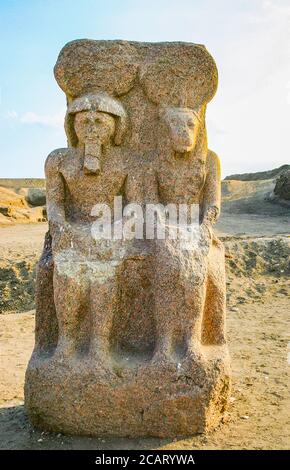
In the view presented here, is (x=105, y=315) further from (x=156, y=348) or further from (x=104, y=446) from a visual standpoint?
(x=104, y=446)

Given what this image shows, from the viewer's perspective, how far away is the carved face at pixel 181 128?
3.76 metres

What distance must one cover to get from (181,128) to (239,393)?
2021mm

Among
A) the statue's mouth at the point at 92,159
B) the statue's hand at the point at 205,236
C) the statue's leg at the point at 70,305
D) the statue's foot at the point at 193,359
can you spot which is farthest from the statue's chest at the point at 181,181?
the statue's foot at the point at 193,359

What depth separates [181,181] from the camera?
3869 millimetres

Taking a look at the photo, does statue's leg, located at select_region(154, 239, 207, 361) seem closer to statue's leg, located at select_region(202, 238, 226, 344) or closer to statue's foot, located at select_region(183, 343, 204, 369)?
statue's foot, located at select_region(183, 343, 204, 369)

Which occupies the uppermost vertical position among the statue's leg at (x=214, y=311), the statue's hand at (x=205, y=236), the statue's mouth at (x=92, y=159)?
the statue's mouth at (x=92, y=159)

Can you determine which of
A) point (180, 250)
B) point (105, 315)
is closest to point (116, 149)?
point (180, 250)

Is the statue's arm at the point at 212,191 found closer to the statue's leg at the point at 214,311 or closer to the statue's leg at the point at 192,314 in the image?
the statue's leg at the point at 214,311

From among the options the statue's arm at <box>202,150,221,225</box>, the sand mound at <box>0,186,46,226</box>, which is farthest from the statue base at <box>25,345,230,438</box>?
the sand mound at <box>0,186,46,226</box>

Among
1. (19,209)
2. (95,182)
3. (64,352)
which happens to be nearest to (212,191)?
(95,182)

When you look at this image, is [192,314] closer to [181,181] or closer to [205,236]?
[205,236]

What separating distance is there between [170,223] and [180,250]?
Answer: 0.28 m

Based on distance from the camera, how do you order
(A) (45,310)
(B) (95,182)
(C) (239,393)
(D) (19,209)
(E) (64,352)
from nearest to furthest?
1. (E) (64,352)
2. (A) (45,310)
3. (B) (95,182)
4. (C) (239,393)
5. (D) (19,209)

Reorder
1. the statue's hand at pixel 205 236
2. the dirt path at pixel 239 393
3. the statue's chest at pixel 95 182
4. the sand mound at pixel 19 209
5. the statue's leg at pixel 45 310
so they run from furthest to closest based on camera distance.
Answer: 1. the sand mound at pixel 19 209
2. the statue's chest at pixel 95 182
3. the statue's leg at pixel 45 310
4. the statue's hand at pixel 205 236
5. the dirt path at pixel 239 393
